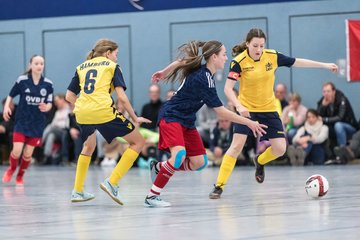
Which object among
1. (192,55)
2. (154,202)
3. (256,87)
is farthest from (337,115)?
(154,202)

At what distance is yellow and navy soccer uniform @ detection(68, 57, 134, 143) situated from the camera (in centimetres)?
1105

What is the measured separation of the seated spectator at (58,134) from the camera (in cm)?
2277

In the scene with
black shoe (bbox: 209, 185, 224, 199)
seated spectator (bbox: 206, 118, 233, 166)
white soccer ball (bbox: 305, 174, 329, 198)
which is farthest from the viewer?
seated spectator (bbox: 206, 118, 233, 166)

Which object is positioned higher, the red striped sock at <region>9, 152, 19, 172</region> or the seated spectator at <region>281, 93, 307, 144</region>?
the seated spectator at <region>281, 93, 307, 144</region>

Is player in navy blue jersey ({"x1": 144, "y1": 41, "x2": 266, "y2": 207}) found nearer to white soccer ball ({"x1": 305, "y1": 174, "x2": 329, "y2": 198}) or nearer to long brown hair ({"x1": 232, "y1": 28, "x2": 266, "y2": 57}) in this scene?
long brown hair ({"x1": 232, "y1": 28, "x2": 266, "y2": 57})

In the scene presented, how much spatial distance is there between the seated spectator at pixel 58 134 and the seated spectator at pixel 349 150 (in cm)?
651

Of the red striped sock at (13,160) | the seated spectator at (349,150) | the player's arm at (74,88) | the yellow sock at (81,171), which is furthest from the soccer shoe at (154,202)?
the seated spectator at (349,150)

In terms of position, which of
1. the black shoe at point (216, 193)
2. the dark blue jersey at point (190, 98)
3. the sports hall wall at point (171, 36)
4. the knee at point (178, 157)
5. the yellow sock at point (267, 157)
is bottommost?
the black shoe at point (216, 193)

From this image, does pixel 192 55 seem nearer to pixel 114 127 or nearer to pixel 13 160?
pixel 114 127

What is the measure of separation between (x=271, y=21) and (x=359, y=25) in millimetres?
2074

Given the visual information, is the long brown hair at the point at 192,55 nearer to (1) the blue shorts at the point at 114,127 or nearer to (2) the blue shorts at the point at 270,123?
(1) the blue shorts at the point at 114,127

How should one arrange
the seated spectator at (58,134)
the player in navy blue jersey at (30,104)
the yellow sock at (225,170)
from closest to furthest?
the yellow sock at (225,170) → the player in navy blue jersey at (30,104) → the seated spectator at (58,134)

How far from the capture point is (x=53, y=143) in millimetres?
22906

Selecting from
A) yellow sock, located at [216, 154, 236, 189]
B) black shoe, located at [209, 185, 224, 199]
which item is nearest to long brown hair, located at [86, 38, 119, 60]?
yellow sock, located at [216, 154, 236, 189]
